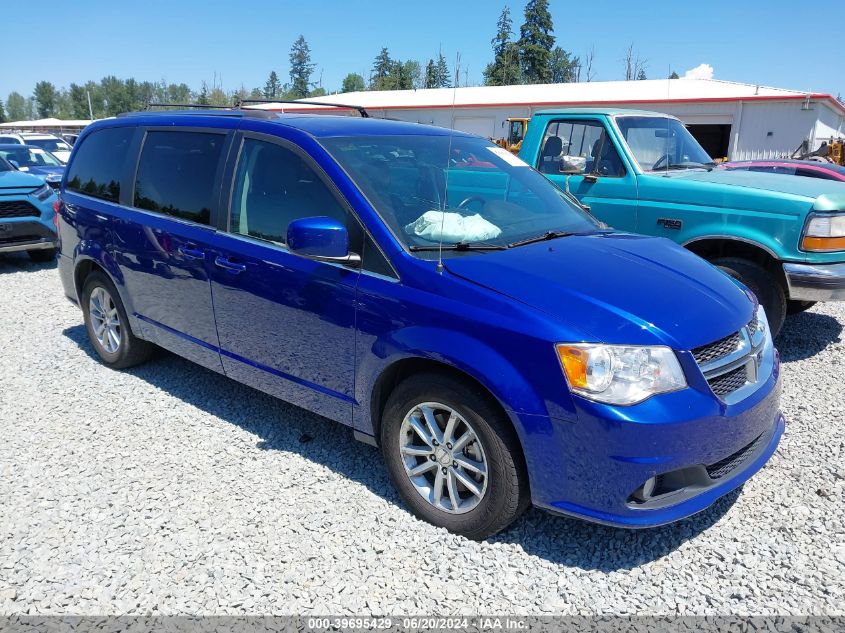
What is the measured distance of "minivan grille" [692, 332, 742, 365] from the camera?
2693 mm

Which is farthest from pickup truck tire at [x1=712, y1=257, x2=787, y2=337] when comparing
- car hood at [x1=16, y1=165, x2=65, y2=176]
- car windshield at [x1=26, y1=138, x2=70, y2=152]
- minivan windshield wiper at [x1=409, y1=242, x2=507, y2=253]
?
car windshield at [x1=26, y1=138, x2=70, y2=152]

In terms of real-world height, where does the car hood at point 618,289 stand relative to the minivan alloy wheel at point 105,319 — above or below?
above

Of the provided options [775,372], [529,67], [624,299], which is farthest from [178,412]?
[529,67]

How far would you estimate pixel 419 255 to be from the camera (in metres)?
3.05

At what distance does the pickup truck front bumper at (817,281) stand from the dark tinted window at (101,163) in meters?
5.22

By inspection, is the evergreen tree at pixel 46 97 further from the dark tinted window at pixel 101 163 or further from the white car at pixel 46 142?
the dark tinted window at pixel 101 163

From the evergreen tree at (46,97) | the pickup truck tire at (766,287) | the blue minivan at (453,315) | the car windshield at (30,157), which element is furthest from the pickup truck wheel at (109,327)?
the evergreen tree at (46,97)

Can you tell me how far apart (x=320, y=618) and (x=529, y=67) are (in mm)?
86216

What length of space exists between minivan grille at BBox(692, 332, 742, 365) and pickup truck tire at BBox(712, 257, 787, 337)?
104 inches

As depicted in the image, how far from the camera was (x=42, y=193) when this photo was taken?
9.61 metres

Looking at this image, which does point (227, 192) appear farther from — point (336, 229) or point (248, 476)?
point (248, 476)

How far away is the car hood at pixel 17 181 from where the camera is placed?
9.26m

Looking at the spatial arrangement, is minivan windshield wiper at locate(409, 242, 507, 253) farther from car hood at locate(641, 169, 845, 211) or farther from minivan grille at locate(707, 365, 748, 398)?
car hood at locate(641, 169, 845, 211)

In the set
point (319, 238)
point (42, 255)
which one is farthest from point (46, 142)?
point (319, 238)
